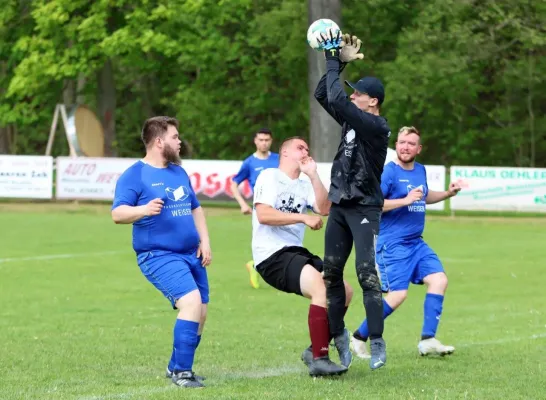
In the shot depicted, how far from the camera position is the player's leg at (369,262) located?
827cm

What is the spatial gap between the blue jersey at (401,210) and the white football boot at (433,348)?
0.94 metres

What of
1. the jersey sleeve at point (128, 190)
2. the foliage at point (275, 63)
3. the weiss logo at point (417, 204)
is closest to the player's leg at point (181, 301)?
the jersey sleeve at point (128, 190)

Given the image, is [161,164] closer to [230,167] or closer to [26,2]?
[230,167]

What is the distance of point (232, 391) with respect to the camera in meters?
7.78

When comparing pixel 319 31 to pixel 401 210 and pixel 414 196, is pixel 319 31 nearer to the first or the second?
pixel 414 196

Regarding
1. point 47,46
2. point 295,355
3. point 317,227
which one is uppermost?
point 47,46

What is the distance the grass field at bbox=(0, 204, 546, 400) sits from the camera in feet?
26.5

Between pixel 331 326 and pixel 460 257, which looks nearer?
pixel 331 326

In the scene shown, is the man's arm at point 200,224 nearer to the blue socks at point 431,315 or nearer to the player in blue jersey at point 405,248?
the player in blue jersey at point 405,248

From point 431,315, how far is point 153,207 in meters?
3.04

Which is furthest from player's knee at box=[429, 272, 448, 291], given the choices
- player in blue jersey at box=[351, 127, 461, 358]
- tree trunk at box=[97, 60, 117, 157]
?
tree trunk at box=[97, 60, 117, 157]

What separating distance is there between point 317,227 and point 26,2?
3437 centimetres

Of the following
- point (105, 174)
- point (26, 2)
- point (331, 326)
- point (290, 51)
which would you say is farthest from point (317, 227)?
point (290, 51)

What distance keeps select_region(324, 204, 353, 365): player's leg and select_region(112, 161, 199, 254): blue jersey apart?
38.5 inches
